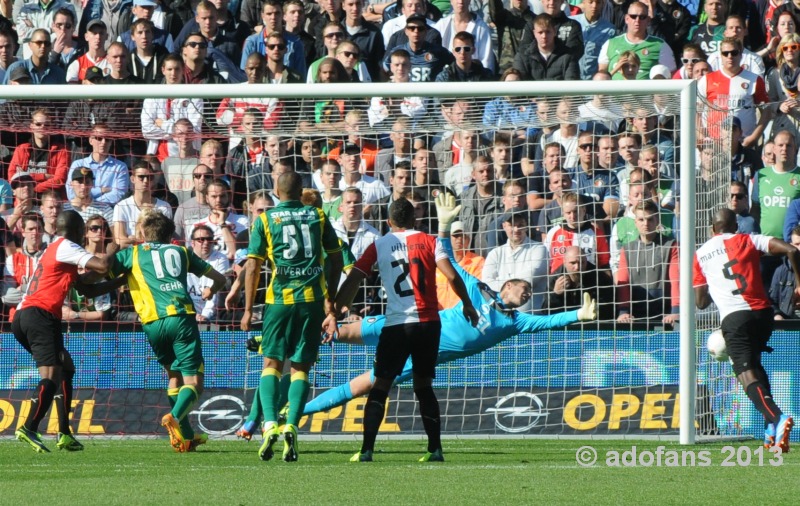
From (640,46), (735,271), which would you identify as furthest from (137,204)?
(640,46)

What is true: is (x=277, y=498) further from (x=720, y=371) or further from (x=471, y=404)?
(x=720, y=371)

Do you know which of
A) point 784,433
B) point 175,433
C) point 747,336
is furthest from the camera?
point 747,336

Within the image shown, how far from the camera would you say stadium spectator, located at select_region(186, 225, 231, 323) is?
1316 cm

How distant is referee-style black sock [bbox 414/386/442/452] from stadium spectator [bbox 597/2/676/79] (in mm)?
7182

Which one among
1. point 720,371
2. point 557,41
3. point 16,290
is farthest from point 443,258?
point 557,41

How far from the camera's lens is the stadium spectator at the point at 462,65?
1552cm

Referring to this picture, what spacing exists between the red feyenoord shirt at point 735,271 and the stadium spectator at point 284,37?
6837 millimetres

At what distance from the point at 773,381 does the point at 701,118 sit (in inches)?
106

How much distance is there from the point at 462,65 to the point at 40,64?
5.44 meters

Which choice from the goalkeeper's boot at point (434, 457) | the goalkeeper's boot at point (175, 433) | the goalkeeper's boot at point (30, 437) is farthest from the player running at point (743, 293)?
the goalkeeper's boot at point (30, 437)

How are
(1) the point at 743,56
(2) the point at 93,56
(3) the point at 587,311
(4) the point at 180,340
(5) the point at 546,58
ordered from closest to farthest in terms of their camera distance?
(4) the point at 180,340 → (3) the point at 587,311 → (1) the point at 743,56 → (5) the point at 546,58 → (2) the point at 93,56

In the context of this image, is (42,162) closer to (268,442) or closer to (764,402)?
(268,442)

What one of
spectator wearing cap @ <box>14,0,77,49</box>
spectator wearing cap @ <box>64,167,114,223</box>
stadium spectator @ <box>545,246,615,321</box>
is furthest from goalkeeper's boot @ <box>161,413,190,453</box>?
spectator wearing cap @ <box>14,0,77,49</box>

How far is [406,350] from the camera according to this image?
9.31 m
